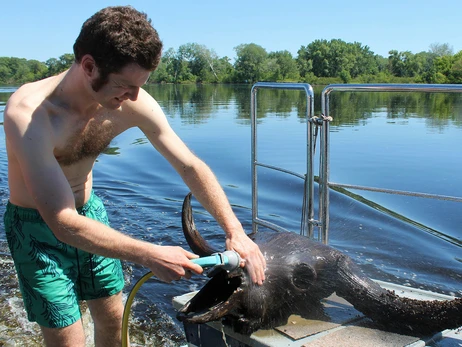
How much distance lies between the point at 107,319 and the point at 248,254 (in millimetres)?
1260

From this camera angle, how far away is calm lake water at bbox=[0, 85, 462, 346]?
6294mm

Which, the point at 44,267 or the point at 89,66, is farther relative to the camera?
the point at 44,267

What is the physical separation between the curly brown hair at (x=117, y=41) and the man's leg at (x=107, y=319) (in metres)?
1.63

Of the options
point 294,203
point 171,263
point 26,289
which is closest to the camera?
point 171,263

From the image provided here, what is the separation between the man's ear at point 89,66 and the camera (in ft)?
9.54

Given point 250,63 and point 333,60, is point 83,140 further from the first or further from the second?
point 250,63

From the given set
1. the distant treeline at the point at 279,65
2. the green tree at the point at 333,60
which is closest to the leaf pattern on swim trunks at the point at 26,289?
the distant treeline at the point at 279,65

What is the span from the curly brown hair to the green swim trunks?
3.61 ft

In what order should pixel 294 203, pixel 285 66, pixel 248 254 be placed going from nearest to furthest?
1. pixel 248 254
2. pixel 294 203
3. pixel 285 66

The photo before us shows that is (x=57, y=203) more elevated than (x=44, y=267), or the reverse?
(x=57, y=203)

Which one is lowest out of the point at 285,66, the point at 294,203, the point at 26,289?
the point at 294,203

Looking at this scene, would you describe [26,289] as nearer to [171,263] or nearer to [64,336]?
[64,336]

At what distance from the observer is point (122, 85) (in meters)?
2.93

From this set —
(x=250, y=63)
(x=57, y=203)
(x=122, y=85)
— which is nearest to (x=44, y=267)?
(x=57, y=203)
